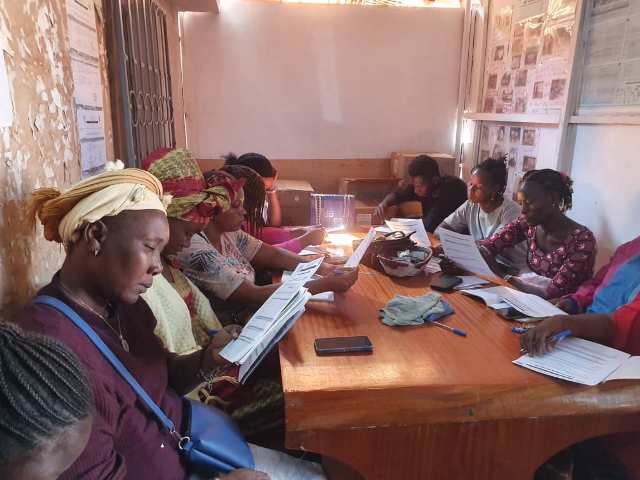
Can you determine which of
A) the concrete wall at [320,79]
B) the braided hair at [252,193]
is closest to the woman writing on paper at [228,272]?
the braided hair at [252,193]

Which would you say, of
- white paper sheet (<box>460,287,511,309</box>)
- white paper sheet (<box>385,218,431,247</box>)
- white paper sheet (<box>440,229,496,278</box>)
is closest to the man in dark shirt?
white paper sheet (<box>385,218,431,247</box>)

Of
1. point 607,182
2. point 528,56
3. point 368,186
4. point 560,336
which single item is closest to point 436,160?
point 368,186

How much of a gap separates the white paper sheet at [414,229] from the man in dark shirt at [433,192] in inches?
34.3

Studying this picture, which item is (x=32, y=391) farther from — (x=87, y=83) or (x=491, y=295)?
(x=491, y=295)

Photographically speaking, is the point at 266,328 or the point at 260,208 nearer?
the point at 266,328

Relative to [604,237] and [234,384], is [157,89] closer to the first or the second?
[234,384]

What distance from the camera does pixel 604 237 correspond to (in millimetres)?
2547

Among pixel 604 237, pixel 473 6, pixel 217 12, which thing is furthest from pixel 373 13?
pixel 604 237

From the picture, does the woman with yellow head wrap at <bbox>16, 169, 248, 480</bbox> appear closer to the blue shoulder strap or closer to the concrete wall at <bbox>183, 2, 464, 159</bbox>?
the blue shoulder strap

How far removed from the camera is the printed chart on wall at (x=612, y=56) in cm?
227

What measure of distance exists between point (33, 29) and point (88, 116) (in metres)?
0.40

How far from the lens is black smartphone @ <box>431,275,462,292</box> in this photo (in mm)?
1752

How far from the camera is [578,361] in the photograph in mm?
1192

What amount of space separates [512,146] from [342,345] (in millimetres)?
2831
